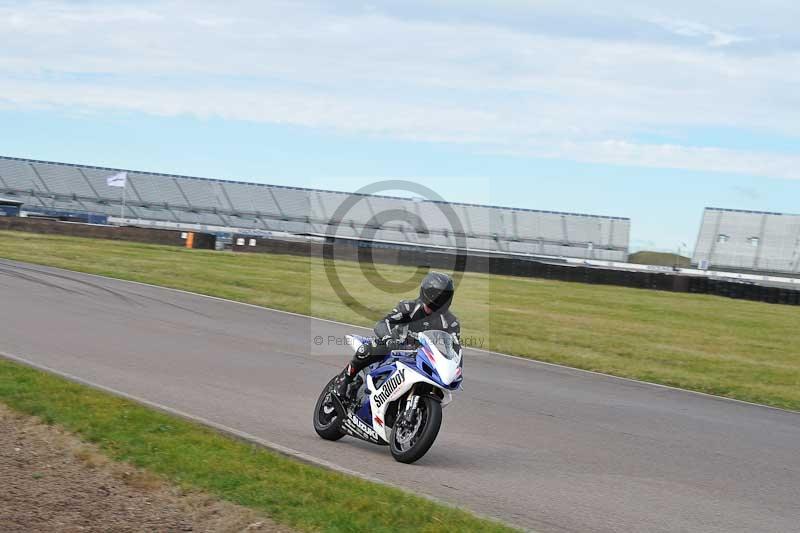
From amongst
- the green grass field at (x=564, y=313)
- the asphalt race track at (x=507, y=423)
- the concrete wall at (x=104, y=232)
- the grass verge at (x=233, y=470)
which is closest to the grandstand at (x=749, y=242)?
the green grass field at (x=564, y=313)

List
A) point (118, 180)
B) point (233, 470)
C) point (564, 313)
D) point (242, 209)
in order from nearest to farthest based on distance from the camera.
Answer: point (233, 470), point (564, 313), point (118, 180), point (242, 209)

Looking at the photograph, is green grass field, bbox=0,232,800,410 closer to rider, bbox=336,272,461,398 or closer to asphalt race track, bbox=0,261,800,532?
asphalt race track, bbox=0,261,800,532

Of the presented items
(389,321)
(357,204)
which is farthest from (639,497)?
(357,204)

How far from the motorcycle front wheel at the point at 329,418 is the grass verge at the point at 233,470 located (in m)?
1.11

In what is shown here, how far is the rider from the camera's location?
817 centimetres

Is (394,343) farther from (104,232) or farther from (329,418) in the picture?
(104,232)

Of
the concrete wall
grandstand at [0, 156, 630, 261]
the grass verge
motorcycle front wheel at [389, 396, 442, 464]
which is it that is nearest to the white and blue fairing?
motorcycle front wheel at [389, 396, 442, 464]

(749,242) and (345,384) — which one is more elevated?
(749,242)

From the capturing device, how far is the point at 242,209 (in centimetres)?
6994

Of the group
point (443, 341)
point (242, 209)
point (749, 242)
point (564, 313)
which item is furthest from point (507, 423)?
point (242, 209)

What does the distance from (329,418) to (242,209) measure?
203 ft

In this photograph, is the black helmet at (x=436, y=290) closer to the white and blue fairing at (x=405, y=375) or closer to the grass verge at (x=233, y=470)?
the white and blue fairing at (x=405, y=375)

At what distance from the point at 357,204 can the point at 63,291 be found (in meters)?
34.0

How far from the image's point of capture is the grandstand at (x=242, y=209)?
62.5 metres
